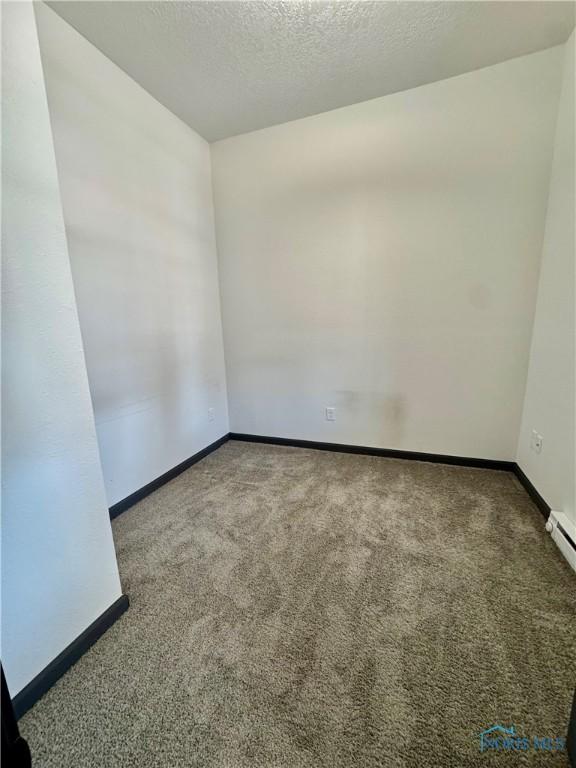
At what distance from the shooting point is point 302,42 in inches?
68.8

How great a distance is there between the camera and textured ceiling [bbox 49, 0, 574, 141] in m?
1.56

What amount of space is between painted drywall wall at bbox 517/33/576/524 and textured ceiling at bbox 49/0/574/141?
46 centimetres

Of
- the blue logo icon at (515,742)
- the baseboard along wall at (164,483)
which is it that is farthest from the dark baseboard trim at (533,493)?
the blue logo icon at (515,742)

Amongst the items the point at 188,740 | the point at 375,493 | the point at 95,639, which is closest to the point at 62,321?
the point at 95,639

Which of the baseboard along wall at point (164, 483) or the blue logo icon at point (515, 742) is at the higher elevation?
the baseboard along wall at point (164, 483)

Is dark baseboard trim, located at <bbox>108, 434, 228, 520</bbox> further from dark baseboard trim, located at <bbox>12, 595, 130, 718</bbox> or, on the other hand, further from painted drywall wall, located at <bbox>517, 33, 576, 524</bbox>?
painted drywall wall, located at <bbox>517, 33, 576, 524</bbox>

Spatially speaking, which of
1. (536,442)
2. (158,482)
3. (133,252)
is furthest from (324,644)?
(133,252)

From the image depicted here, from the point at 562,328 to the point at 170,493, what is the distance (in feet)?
9.24

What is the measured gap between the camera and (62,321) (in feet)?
3.38

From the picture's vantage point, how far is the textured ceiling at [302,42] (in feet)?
5.13

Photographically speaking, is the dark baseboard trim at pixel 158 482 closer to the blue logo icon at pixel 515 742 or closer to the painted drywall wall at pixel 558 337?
the blue logo icon at pixel 515 742

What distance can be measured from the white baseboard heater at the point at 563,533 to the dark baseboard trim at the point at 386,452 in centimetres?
71

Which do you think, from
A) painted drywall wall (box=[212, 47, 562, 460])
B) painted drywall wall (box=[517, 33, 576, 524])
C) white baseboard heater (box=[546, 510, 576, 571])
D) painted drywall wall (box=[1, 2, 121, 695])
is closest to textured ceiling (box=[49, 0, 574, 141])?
painted drywall wall (box=[212, 47, 562, 460])

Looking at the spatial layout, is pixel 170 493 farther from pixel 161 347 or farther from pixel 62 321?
pixel 62 321
